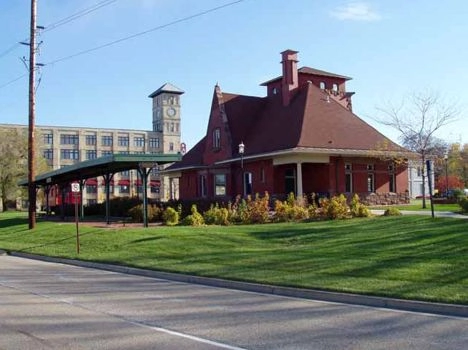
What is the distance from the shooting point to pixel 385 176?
42938mm

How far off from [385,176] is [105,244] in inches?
1005

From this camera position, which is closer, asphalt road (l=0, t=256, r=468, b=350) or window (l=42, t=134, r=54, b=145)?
asphalt road (l=0, t=256, r=468, b=350)

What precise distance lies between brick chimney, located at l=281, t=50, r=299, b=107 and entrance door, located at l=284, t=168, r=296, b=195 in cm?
616

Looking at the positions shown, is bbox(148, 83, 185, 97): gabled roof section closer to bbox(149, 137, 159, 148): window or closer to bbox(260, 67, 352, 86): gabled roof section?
bbox(149, 137, 159, 148): window

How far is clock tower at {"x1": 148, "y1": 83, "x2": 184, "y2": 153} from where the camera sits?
462 feet

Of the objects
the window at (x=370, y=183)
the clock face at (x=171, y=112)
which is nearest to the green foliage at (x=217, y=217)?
the window at (x=370, y=183)

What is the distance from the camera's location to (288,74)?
44.8 m

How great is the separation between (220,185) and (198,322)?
38.5 meters

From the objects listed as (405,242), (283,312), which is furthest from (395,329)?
(405,242)

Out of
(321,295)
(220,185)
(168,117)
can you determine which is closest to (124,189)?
(168,117)

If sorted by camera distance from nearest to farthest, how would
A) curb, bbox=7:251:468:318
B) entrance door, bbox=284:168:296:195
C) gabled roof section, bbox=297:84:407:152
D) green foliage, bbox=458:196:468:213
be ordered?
curb, bbox=7:251:468:318 → green foliage, bbox=458:196:468:213 → gabled roof section, bbox=297:84:407:152 → entrance door, bbox=284:168:296:195

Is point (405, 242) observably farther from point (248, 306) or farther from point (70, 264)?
point (70, 264)

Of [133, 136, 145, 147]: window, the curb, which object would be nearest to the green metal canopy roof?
the curb

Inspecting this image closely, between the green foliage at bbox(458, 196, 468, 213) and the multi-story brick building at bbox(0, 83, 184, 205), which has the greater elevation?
the multi-story brick building at bbox(0, 83, 184, 205)
